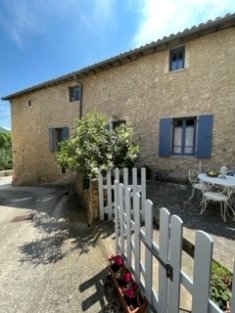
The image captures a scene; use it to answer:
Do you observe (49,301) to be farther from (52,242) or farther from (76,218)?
(76,218)

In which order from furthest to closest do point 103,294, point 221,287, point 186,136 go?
point 186,136
point 103,294
point 221,287

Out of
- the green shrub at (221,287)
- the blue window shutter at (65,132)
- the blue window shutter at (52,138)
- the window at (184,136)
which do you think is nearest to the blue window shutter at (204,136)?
the window at (184,136)

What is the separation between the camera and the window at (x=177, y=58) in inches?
283

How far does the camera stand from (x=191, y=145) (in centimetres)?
718

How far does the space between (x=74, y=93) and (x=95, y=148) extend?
23.1 ft

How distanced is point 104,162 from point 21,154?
36.2ft

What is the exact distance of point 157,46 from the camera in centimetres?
733

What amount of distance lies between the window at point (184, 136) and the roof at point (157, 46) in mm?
2706

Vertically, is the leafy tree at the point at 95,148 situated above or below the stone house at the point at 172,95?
below

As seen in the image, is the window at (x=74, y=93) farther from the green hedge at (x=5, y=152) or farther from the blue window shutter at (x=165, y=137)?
the green hedge at (x=5, y=152)

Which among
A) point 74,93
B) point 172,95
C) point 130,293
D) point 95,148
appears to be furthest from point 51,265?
point 74,93

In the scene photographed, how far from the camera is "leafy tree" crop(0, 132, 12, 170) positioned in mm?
20984

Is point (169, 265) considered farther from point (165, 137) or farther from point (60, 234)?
point (165, 137)

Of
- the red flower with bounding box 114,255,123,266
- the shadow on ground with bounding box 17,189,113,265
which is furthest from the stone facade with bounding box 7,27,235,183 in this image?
the red flower with bounding box 114,255,123,266
